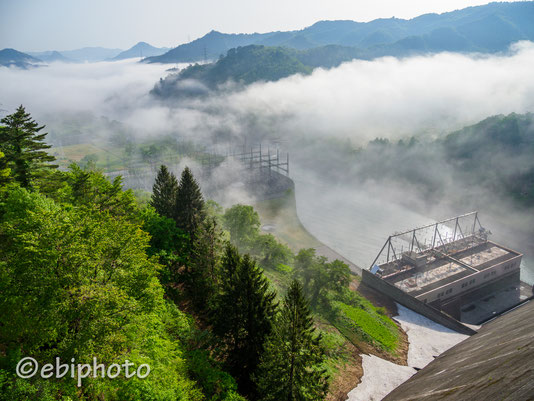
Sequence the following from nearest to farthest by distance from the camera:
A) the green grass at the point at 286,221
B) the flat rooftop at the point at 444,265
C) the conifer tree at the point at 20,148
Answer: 1. the conifer tree at the point at 20,148
2. the flat rooftop at the point at 444,265
3. the green grass at the point at 286,221

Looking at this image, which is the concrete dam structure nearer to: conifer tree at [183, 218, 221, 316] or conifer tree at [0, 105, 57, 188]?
conifer tree at [183, 218, 221, 316]

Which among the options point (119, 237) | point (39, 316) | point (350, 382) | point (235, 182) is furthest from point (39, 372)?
point (235, 182)

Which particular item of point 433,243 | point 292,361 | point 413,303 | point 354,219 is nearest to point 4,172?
point 292,361

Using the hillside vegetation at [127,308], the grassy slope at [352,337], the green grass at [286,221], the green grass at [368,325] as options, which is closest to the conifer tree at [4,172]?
the hillside vegetation at [127,308]

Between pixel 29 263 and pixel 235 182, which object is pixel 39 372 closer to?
pixel 29 263

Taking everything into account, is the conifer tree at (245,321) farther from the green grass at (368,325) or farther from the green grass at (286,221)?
the green grass at (286,221)

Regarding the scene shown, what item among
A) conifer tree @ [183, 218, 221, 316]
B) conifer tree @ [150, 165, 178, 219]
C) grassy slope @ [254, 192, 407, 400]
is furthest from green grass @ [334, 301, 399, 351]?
conifer tree @ [150, 165, 178, 219]
